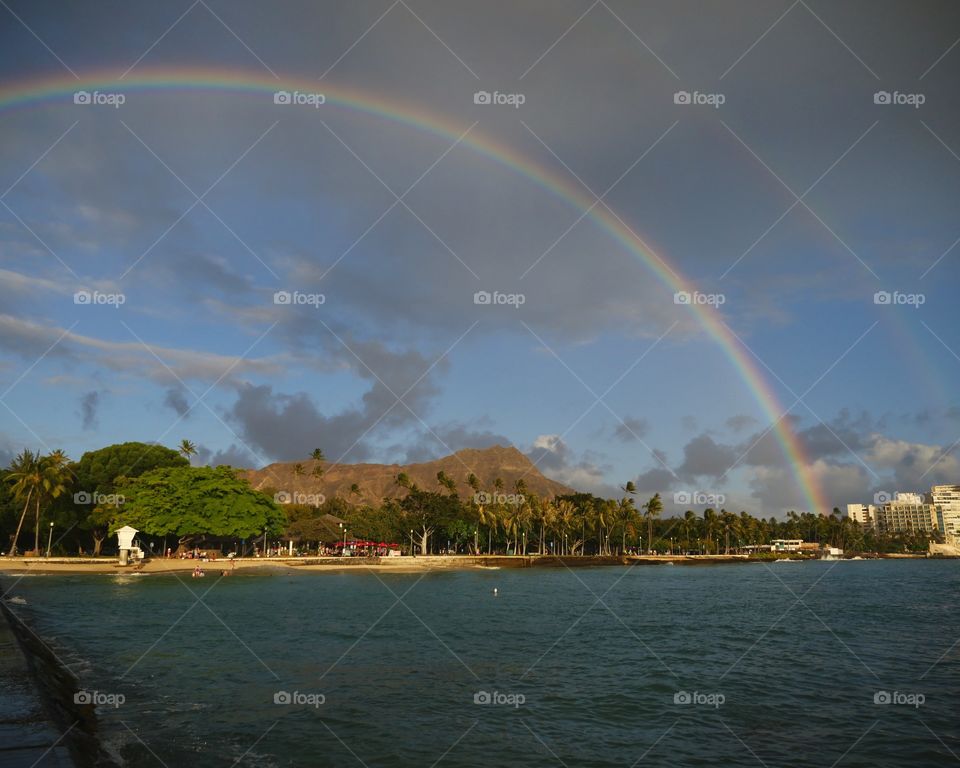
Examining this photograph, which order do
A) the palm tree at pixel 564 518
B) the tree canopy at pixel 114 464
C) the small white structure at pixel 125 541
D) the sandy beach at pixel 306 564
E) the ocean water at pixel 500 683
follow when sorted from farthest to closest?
the palm tree at pixel 564 518, the tree canopy at pixel 114 464, the small white structure at pixel 125 541, the sandy beach at pixel 306 564, the ocean water at pixel 500 683

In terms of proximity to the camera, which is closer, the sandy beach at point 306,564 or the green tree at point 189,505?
the sandy beach at point 306,564

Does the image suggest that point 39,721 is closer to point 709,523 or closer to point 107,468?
point 107,468

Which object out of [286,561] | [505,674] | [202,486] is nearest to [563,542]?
[286,561]

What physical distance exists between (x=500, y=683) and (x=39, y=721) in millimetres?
13114

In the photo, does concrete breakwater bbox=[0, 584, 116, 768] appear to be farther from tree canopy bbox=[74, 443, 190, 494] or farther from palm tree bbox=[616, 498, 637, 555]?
palm tree bbox=[616, 498, 637, 555]

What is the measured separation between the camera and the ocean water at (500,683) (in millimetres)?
14289

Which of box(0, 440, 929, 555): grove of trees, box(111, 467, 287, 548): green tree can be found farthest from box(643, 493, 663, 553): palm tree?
box(111, 467, 287, 548): green tree

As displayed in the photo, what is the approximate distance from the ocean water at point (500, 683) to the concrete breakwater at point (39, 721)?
2.36 ft

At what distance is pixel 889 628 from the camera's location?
1483 inches

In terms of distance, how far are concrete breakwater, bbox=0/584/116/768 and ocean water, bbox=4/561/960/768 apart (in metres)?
0.72

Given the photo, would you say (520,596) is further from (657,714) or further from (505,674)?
(657,714)

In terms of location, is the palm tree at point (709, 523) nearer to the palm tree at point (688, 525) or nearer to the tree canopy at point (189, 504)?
the palm tree at point (688, 525)

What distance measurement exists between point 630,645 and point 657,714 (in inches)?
491

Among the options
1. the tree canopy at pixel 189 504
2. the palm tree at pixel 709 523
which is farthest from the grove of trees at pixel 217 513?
the palm tree at pixel 709 523
